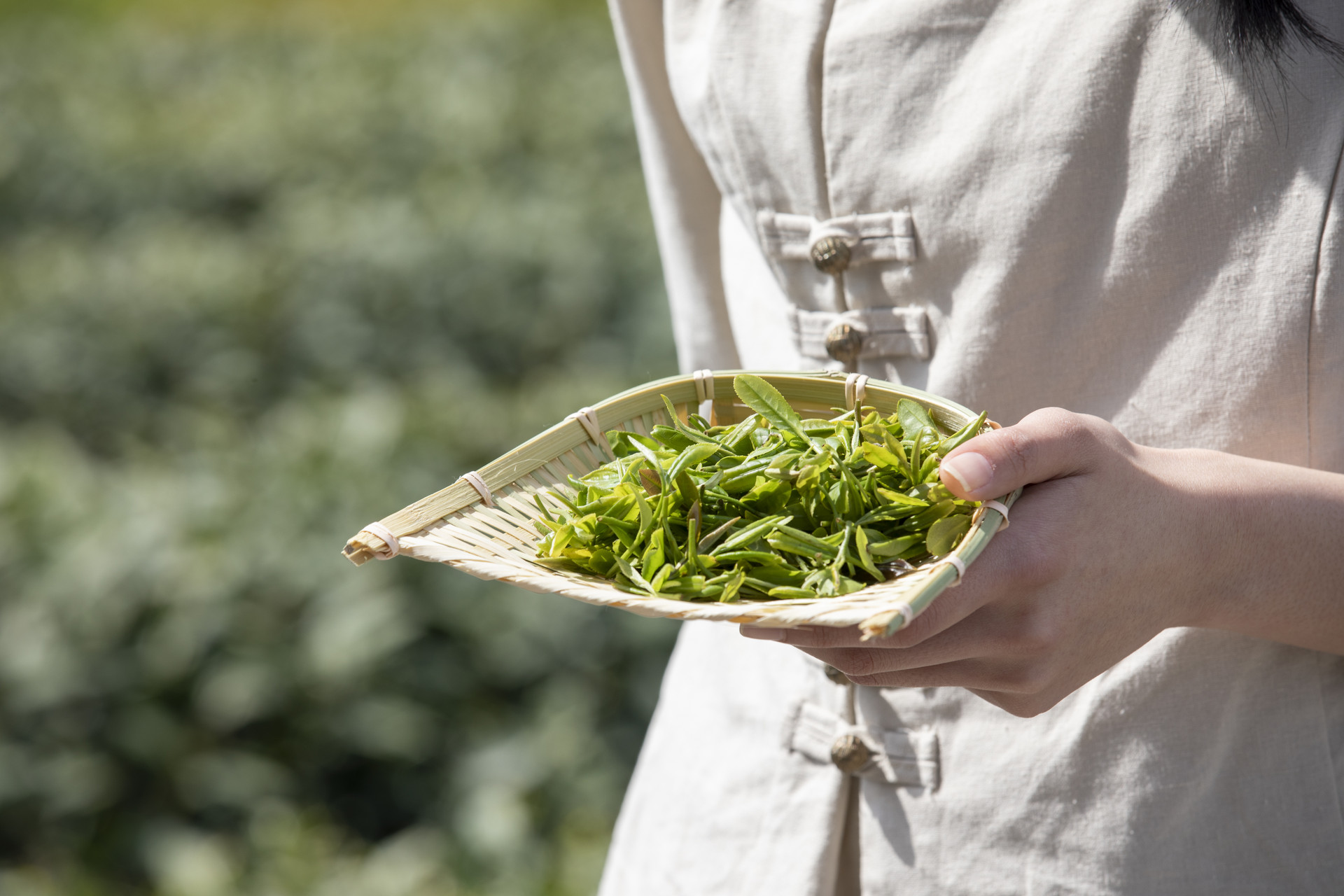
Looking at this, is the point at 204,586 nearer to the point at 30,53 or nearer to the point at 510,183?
the point at 510,183

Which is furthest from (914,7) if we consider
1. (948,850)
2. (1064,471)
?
(948,850)


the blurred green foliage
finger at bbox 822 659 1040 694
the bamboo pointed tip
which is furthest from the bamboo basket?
the blurred green foliage

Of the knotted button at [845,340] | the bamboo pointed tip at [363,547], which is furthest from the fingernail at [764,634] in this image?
the knotted button at [845,340]

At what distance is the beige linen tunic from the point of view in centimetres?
115

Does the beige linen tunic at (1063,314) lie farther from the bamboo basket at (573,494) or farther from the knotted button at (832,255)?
the bamboo basket at (573,494)

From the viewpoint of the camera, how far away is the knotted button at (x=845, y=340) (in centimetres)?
137

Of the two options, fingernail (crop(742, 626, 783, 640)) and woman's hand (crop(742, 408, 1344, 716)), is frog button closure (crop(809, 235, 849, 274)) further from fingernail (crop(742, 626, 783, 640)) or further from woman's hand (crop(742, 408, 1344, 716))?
fingernail (crop(742, 626, 783, 640))

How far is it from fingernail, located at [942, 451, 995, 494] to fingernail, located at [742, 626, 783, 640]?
0.70 feet

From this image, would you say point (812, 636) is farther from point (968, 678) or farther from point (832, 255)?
point (832, 255)

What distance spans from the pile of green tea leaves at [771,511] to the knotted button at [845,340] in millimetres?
144

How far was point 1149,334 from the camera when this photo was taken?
47.8 inches

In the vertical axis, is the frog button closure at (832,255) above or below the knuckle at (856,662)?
above

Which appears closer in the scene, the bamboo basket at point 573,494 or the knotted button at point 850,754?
the bamboo basket at point 573,494

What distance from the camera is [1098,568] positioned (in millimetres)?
1037
